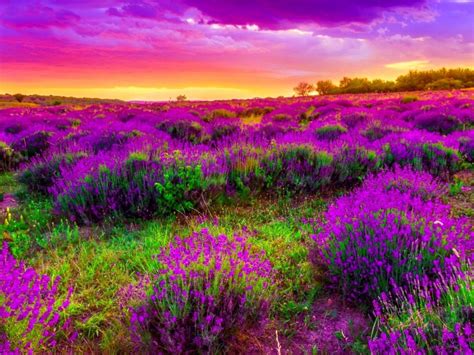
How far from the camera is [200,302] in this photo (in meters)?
2.44

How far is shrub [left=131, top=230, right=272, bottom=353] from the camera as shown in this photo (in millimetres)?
2279

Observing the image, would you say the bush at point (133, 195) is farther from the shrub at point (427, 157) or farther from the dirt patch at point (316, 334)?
the shrub at point (427, 157)

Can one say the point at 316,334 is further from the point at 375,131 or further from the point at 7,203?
the point at 375,131

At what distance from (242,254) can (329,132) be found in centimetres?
721

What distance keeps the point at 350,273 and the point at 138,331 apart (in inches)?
63.7

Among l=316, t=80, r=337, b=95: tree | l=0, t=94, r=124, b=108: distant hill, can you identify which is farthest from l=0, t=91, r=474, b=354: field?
l=316, t=80, r=337, b=95: tree

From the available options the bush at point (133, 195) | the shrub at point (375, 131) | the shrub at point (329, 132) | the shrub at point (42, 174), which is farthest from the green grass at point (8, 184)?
the shrub at point (375, 131)

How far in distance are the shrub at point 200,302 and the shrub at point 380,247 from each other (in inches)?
27.1

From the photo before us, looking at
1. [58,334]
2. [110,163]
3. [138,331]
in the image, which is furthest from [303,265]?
[110,163]

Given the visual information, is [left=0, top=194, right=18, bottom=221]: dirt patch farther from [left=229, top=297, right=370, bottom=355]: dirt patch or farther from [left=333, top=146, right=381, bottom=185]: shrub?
[left=333, top=146, right=381, bottom=185]: shrub

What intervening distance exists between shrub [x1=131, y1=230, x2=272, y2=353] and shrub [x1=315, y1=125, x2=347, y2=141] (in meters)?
7.05

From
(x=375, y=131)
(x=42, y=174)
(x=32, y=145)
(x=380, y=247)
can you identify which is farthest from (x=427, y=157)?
(x=32, y=145)

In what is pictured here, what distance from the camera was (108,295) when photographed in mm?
3119

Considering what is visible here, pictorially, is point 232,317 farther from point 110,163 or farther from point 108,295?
point 110,163
